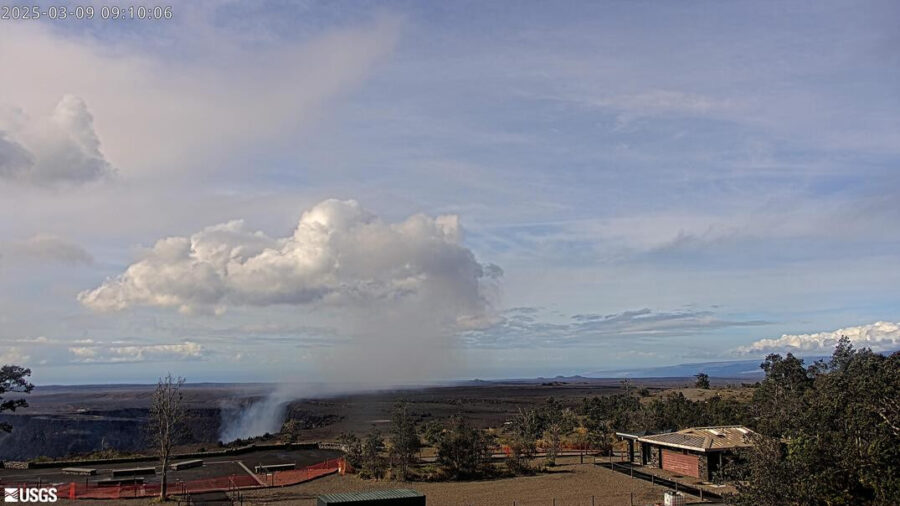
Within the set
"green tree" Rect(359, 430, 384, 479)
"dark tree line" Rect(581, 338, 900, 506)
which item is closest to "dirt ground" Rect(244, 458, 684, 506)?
"green tree" Rect(359, 430, 384, 479)

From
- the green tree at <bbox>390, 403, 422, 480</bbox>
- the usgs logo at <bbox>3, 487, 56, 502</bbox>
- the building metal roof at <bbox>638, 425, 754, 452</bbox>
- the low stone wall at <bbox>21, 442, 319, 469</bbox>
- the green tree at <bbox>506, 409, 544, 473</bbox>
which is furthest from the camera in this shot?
the low stone wall at <bbox>21, 442, 319, 469</bbox>

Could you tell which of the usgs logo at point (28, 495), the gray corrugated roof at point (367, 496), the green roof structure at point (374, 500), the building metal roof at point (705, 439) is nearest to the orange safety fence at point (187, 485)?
the usgs logo at point (28, 495)

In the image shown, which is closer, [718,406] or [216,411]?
[718,406]

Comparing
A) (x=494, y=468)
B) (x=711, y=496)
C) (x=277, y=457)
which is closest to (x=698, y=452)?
(x=711, y=496)

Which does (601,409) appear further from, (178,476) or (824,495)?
(824,495)

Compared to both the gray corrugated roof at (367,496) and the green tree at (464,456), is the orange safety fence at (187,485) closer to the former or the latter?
the green tree at (464,456)

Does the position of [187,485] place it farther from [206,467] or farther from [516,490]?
[516,490]

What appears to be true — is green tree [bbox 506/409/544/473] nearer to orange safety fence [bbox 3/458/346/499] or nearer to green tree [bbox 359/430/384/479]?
green tree [bbox 359/430/384/479]
